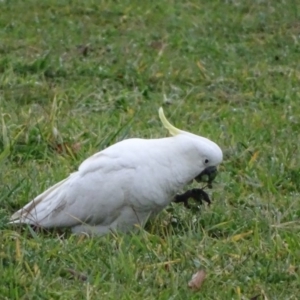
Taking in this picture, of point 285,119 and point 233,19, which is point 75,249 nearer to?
point 285,119

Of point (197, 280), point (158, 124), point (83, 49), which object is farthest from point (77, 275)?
point (83, 49)

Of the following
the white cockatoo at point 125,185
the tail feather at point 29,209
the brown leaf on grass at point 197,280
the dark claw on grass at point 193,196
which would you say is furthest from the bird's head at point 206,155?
the tail feather at point 29,209

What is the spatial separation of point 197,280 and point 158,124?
1729 millimetres

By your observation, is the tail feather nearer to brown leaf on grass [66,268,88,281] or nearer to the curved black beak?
brown leaf on grass [66,268,88,281]

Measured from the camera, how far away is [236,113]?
16.1ft

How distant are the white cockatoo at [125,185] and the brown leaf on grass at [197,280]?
400mm

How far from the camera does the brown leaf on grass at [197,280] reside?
297cm

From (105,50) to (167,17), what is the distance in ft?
2.72

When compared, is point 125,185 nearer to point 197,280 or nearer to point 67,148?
point 197,280

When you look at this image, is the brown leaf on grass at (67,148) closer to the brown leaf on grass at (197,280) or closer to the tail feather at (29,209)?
the tail feather at (29,209)

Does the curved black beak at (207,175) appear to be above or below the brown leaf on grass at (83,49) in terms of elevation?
above

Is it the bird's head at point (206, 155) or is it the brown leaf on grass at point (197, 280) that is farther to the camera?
the bird's head at point (206, 155)

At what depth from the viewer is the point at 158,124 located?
4.63 metres

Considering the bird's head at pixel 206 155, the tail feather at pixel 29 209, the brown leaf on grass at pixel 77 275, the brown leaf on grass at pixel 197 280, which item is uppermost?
the bird's head at pixel 206 155
